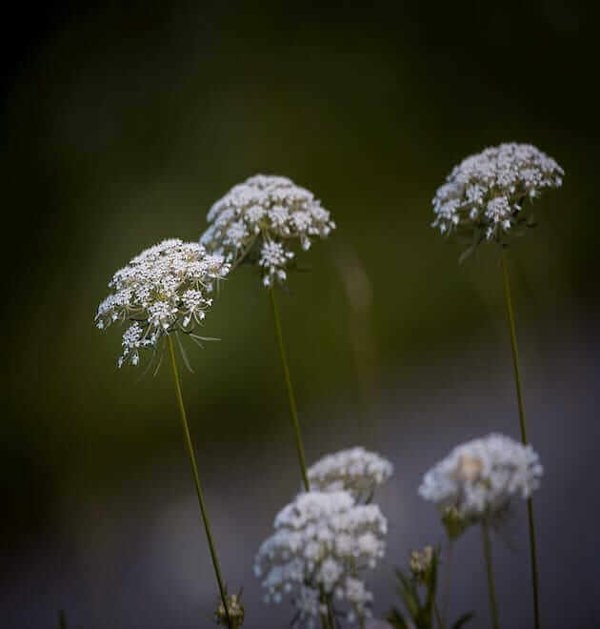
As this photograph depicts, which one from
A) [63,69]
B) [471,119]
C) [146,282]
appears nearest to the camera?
[146,282]

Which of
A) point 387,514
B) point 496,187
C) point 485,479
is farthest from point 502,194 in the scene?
point 387,514

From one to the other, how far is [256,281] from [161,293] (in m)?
1.79

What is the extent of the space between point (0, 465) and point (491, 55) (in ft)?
7.80

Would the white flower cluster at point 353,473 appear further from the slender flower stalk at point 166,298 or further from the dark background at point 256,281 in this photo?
the dark background at point 256,281

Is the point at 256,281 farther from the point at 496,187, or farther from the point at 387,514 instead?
the point at 496,187

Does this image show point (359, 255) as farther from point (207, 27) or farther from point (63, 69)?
point (63, 69)

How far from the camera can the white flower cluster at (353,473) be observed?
129 centimetres

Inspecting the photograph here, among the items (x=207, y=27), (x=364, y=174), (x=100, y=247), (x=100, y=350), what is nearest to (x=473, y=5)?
(x=364, y=174)

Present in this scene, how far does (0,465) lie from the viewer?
8.14ft

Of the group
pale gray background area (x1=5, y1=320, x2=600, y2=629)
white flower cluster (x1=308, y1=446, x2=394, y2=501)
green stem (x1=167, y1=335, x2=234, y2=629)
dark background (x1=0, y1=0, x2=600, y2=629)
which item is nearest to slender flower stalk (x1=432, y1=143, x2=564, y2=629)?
white flower cluster (x1=308, y1=446, x2=394, y2=501)

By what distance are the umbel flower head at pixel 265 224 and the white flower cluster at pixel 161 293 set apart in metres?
0.17

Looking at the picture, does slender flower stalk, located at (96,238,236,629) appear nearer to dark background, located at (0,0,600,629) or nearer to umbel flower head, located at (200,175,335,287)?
umbel flower head, located at (200,175,335,287)

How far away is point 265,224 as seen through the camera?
56.1 inches

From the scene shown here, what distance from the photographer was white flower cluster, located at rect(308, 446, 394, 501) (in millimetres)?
1293
